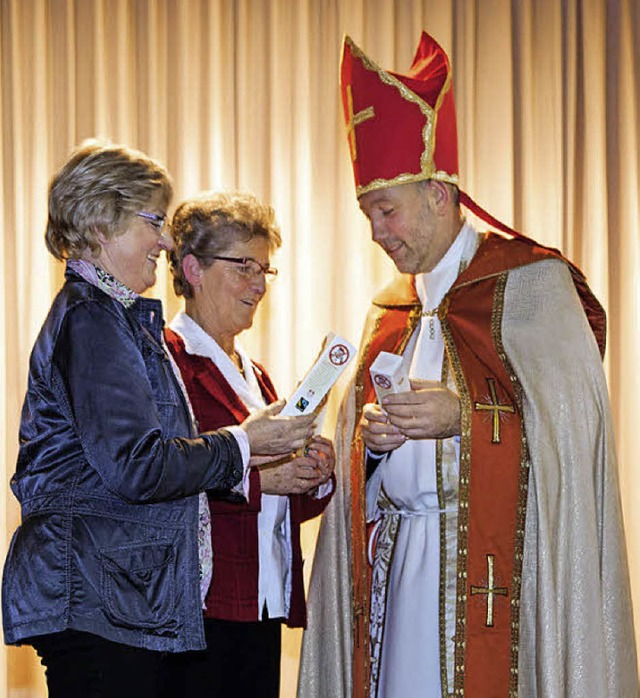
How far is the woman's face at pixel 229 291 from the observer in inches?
121

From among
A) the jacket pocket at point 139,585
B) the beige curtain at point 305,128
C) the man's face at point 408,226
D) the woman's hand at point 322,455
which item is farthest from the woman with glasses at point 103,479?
the beige curtain at point 305,128

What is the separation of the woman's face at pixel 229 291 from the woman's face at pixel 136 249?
0.70 metres

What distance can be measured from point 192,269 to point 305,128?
144 cm

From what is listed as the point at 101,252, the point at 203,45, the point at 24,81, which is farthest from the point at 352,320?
the point at 101,252

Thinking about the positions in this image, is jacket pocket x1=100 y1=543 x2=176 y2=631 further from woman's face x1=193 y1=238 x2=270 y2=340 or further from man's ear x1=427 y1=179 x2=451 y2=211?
man's ear x1=427 y1=179 x2=451 y2=211

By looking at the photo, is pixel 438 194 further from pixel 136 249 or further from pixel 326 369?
pixel 136 249

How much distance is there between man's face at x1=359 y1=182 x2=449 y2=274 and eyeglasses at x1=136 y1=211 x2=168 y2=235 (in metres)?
0.81

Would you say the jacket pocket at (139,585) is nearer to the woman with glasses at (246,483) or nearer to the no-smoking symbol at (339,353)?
the woman with glasses at (246,483)

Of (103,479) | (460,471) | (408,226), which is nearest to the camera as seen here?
(103,479)

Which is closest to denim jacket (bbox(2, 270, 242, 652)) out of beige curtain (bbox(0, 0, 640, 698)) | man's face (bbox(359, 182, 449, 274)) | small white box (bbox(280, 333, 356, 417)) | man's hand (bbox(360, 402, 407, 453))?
small white box (bbox(280, 333, 356, 417))

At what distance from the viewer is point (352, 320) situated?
434 centimetres

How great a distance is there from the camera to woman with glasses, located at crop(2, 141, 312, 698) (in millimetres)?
2148

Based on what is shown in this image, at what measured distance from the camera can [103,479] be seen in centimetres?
215

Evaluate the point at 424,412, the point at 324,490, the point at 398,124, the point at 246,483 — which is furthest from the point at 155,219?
the point at 324,490
